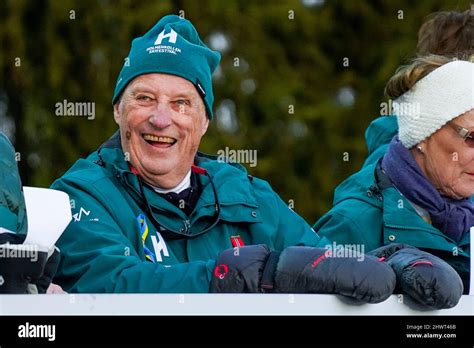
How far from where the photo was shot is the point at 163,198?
10.7 feet

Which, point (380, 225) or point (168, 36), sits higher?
point (168, 36)

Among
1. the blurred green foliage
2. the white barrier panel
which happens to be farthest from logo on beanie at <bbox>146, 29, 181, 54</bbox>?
the blurred green foliage

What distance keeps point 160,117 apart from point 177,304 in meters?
1.01

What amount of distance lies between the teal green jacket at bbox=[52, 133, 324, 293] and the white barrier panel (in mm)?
333

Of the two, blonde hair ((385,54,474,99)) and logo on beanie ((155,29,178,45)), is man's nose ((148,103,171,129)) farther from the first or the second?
blonde hair ((385,54,474,99))

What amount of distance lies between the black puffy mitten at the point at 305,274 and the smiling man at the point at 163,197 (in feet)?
0.23

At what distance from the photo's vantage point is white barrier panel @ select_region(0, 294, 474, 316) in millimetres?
2328

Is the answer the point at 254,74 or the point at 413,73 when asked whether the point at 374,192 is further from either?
the point at 254,74

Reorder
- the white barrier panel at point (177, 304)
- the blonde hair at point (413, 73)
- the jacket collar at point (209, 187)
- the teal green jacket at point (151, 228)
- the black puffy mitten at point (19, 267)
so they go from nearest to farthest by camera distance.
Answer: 1. the white barrier panel at point (177, 304)
2. the black puffy mitten at point (19, 267)
3. the teal green jacket at point (151, 228)
4. the jacket collar at point (209, 187)
5. the blonde hair at point (413, 73)

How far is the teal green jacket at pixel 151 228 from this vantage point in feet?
9.27

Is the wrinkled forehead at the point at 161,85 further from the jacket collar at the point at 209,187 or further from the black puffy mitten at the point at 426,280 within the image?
the black puffy mitten at the point at 426,280

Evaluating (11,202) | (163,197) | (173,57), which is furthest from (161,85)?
(11,202)

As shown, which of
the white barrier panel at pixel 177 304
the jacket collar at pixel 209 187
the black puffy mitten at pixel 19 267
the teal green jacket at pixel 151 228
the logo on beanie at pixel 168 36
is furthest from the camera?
the logo on beanie at pixel 168 36

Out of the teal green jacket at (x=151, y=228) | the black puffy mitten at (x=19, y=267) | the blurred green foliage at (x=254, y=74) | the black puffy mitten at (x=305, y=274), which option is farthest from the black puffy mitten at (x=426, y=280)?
the blurred green foliage at (x=254, y=74)
